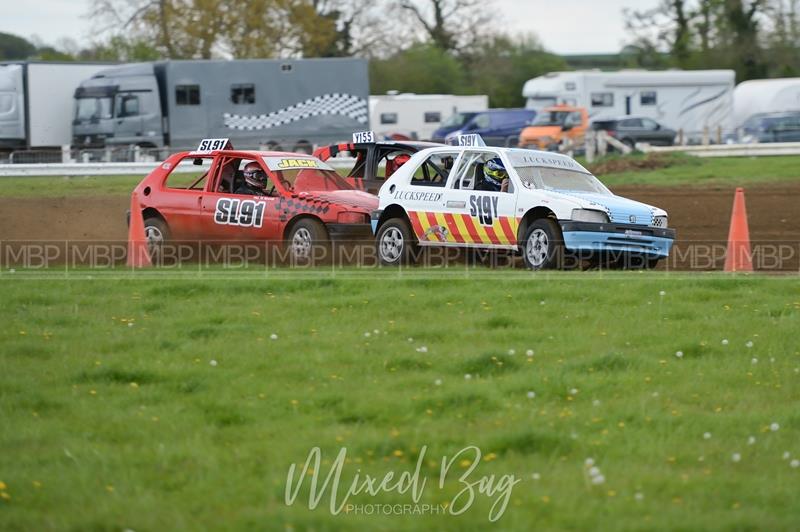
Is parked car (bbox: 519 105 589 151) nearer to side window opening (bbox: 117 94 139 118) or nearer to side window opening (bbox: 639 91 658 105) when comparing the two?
side window opening (bbox: 639 91 658 105)

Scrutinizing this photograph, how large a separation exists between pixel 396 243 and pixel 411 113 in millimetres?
36494

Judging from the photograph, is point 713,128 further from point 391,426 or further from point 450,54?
point 391,426

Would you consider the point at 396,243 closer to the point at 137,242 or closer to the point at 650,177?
the point at 137,242

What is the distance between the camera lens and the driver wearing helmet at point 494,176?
43.0 ft

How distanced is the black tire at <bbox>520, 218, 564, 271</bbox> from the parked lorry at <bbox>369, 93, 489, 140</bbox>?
35.3 metres

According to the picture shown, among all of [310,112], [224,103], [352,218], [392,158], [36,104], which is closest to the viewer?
[352,218]

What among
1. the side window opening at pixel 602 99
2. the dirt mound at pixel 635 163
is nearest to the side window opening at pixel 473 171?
the dirt mound at pixel 635 163

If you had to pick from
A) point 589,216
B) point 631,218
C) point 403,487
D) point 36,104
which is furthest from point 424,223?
point 36,104

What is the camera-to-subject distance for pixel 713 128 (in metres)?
45.0

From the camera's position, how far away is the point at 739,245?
491 inches

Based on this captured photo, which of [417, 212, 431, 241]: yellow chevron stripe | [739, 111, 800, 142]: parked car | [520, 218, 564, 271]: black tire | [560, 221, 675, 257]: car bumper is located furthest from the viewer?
[739, 111, 800, 142]: parked car

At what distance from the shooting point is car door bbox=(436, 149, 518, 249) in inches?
503

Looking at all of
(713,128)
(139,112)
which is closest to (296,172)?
(139,112)

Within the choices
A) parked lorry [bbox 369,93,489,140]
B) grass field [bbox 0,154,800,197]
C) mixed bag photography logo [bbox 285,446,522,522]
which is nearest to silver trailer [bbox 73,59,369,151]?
grass field [bbox 0,154,800,197]
